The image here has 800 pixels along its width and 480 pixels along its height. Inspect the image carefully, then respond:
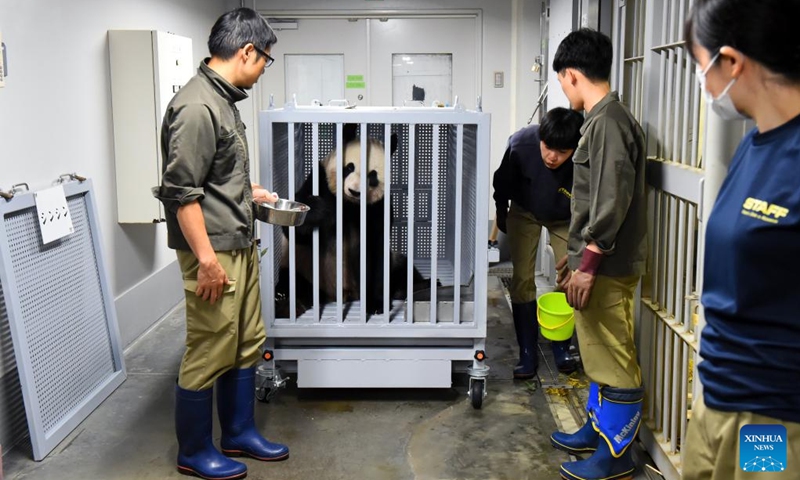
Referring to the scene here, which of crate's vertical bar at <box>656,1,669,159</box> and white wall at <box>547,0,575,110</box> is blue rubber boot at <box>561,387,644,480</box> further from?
white wall at <box>547,0,575,110</box>

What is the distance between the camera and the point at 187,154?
2432mm

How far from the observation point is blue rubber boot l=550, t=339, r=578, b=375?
3781mm

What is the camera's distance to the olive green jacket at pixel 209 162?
8.01 feet

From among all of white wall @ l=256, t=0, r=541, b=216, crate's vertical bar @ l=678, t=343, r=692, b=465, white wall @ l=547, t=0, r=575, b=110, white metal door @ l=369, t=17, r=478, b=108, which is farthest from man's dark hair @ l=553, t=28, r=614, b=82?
white metal door @ l=369, t=17, r=478, b=108

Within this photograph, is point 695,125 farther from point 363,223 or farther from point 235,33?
point 235,33

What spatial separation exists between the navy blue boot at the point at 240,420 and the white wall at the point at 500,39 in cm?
387

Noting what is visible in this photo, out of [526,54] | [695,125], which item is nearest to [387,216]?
[695,125]

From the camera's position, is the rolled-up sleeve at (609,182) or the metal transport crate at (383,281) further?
the metal transport crate at (383,281)

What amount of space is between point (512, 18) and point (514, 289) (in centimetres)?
330

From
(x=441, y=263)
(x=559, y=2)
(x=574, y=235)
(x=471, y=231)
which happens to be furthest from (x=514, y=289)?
(x=559, y=2)

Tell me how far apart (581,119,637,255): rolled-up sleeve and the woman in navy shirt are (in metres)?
1.02

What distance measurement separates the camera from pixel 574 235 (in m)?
2.65

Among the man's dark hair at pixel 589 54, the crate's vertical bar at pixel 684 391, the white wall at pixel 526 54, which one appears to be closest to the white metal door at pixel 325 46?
the white wall at pixel 526 54

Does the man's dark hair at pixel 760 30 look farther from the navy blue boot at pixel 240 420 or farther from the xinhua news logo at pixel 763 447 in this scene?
the navy blue boot at pixel 240 420
